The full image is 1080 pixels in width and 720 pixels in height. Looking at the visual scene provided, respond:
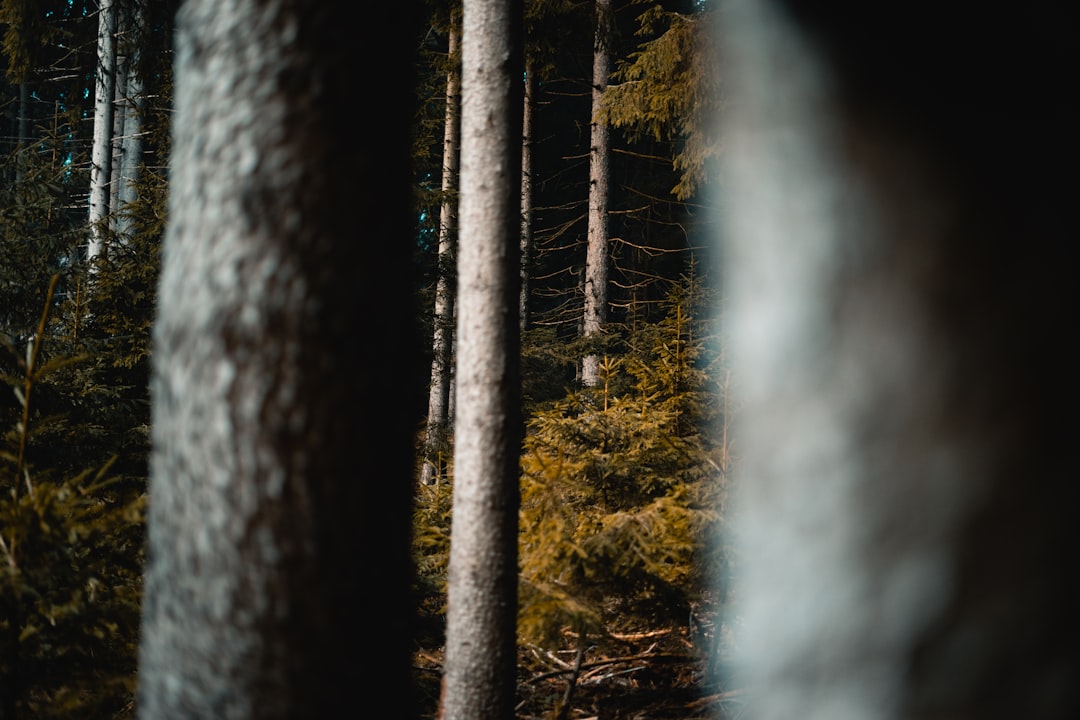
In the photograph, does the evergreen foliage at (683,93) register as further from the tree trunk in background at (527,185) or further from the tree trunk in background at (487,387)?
the tree trunk in background at (527,185)

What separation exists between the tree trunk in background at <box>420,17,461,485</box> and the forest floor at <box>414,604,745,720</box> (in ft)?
8.90

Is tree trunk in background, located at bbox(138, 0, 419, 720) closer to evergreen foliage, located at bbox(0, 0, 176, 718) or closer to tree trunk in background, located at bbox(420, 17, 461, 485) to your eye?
evergreen foliage, located at bbox(0, 0, 176, 718)

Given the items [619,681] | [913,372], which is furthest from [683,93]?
[913,372]

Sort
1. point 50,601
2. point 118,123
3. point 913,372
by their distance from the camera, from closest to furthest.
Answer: point 913,372 < point 50,601 < point 118,123

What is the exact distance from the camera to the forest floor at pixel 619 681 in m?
4.73

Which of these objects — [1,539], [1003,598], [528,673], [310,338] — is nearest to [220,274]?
[310,338]

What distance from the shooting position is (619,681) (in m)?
5.27

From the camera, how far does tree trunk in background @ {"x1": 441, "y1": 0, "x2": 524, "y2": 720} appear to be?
367 centimetres

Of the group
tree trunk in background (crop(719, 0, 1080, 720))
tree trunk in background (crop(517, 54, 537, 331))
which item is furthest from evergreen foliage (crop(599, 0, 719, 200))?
tree trunk in background (crop(719, 0, 1080, 720))

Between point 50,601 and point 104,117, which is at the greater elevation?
point 104,117

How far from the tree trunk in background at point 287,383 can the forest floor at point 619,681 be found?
3340 mm

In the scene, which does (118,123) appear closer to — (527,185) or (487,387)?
(527,185)

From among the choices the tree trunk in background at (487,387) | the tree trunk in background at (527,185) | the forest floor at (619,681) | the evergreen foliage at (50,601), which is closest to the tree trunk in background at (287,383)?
the evergreen foliage at (50,601)

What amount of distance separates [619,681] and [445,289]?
5845mm
